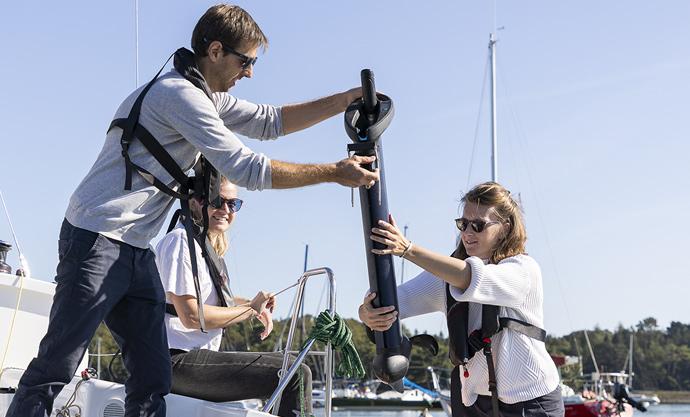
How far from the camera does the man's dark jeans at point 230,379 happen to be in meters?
5.80

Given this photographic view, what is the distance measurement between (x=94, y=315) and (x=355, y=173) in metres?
1.38

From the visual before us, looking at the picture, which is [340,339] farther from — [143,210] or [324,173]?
[143,210]

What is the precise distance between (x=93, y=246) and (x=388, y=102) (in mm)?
1496

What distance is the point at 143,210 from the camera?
479 cm

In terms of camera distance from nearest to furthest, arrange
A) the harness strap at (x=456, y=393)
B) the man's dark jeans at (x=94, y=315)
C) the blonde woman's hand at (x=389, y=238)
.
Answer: the blonde woman's hand at (x=389, y=238) < the man's dark jeans at (x=94, y=315) < the harness strap at (x=456, y=393)

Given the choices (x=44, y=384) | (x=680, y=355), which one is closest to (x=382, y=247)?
(x=44, y=384)

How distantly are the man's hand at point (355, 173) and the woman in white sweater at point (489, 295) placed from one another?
201 mm

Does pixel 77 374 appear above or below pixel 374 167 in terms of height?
below

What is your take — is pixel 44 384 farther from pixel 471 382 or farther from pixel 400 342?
pixel 471 382

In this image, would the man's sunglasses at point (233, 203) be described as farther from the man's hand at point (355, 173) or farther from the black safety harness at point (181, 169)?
the man's hand at point (355, 173)

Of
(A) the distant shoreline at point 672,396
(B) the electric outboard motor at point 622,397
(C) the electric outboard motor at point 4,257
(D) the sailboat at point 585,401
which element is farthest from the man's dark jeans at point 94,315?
(A) the distant shoreline at point 672,396

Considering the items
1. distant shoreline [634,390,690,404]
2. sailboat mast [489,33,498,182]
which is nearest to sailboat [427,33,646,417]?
sailboat mast [489,33,498,182]

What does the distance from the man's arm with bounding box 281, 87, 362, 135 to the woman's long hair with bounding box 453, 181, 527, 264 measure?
0.82 m

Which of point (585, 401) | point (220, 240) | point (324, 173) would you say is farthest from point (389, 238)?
point (585, 401)
